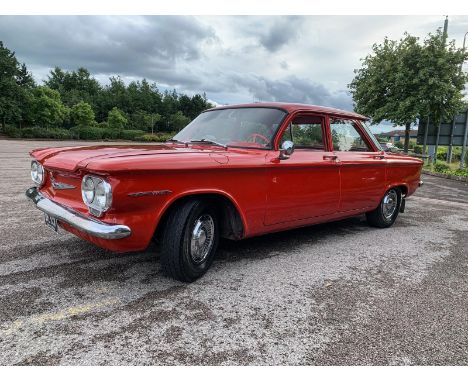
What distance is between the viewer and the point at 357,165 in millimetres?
4727

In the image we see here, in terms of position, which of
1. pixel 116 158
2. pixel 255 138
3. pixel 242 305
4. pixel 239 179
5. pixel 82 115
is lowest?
pixel 242 305

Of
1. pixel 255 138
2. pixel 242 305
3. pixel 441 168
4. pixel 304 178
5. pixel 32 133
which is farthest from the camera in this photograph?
pixel 32 133

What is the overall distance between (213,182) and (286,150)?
2.71ft

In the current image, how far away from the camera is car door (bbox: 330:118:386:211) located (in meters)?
4.59

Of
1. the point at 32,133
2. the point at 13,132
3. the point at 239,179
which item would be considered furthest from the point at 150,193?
the point at 32,133

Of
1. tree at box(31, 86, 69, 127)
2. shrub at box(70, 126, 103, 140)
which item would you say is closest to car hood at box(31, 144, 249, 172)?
shrub at box(70, 126, 103, 140)

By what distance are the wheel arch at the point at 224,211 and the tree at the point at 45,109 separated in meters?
52.1

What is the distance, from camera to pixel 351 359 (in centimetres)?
225

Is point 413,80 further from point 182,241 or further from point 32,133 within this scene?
point 32,133

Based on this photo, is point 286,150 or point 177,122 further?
point 177,122

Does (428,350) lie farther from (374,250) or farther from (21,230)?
(21,230)

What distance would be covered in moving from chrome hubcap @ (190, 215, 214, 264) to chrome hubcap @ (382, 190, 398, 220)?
125 inches

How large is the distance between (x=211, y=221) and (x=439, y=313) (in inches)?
76.1

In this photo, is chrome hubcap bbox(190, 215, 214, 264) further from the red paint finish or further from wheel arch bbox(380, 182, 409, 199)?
wheel arch bbox(380, 182, 409, 199)
